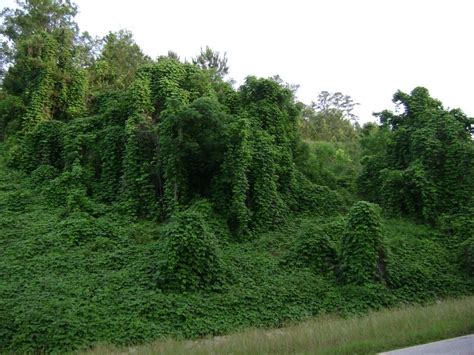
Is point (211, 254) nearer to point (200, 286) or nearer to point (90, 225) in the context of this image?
point (200, 286)

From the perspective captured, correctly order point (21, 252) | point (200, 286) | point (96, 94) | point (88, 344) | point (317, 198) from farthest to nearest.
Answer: point (96, 94) → point (317, 198) → point (21, 252) → point (200, 286) → point (88, 344)

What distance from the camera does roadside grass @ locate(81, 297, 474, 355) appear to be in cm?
728

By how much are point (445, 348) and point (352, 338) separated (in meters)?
1.50

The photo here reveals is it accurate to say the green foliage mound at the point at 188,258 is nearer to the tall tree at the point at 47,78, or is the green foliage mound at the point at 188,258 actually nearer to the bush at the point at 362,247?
the bush at the point at 362,247

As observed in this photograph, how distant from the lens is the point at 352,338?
25.4 ft

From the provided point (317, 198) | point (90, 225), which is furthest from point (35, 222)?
point (317, 198)

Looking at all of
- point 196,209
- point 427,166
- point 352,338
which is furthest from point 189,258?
point 427,166

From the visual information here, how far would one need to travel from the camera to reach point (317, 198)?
18.2 meters

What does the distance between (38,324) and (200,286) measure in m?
3.77

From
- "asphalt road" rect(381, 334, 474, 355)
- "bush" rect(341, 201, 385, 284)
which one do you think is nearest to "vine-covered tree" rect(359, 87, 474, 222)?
"bush" rect(341, 201, 385, 284)

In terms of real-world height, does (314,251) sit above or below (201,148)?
below

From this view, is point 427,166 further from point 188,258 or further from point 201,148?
point 188,258

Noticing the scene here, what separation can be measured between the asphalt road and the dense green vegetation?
187 inches

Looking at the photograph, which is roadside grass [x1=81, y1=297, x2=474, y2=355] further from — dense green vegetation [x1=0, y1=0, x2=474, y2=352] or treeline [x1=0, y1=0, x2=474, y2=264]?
treeline [x1=0, y1=0, x2=474, y2=264]
